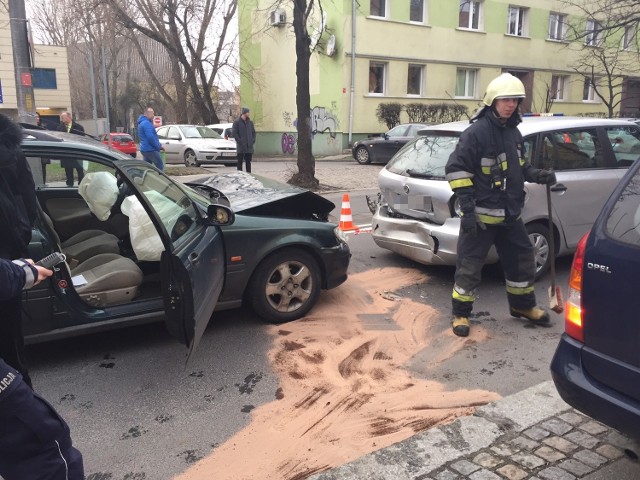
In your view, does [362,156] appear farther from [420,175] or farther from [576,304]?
[576,304]

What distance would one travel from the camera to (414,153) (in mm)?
5797

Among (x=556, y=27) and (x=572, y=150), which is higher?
(x=556, y=27)

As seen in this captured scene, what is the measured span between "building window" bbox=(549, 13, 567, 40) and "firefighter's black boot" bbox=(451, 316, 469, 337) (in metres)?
28.5

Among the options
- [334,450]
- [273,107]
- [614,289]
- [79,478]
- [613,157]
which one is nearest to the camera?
[79,478]

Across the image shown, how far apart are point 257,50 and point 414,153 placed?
26.4m

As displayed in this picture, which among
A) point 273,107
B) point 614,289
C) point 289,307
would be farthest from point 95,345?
point 273,107

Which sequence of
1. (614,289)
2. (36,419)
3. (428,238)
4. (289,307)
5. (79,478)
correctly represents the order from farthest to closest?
(428,238) → (289,307) → (614,289) → (79,478) → (36,419)

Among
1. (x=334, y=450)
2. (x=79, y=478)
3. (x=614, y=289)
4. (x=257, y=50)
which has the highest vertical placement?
(x=257, y=50)

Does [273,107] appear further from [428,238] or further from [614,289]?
[614,289]

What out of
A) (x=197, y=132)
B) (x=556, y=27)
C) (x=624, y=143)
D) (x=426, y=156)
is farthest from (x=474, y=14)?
(x=426, y=156)

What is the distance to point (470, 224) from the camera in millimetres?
4168

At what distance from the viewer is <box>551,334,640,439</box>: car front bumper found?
2.26m

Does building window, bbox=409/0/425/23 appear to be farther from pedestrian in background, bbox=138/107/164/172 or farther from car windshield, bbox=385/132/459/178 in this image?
car windshield, bbox=385/132/459/178

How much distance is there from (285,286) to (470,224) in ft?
5.11
